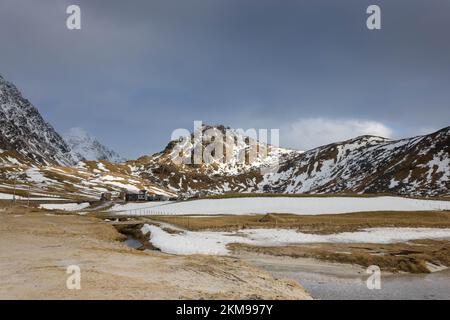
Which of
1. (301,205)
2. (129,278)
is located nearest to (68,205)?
(301,205)

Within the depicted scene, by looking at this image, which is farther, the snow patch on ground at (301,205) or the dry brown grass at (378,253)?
the snow patch on ground at (301,205)

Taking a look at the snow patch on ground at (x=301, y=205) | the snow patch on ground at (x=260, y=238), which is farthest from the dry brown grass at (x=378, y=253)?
the snow patch on ground at (x=301, y=205)

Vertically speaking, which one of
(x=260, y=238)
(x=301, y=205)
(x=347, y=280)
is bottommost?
(x=347, y=280)

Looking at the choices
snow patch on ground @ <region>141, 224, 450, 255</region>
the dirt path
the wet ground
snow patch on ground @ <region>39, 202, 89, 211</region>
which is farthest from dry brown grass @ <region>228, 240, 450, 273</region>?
snow patch on ground @ <region>39, 202, 89, 211</region>

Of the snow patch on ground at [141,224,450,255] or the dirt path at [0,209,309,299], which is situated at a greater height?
the dirt path at [0,209,309,299]

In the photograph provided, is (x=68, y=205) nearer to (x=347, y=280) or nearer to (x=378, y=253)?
(x=378, y=253)

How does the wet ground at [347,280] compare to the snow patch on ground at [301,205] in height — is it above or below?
below

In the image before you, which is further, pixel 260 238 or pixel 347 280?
pixel 260 238

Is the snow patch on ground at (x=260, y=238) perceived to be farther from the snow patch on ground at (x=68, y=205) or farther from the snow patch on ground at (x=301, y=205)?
the snow patch on ground at (x=68, y=205)

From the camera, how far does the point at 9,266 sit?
21.8 meters

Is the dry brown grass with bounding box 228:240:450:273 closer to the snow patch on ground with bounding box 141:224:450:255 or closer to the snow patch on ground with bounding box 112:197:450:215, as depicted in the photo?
the snow patch on ground with bounding box 141:224:450:255

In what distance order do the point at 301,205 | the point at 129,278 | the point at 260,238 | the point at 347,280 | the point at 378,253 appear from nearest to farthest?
the point at 129,278, the point at 347,280, the point at 378,253, the point at 260,238, the point at 301,205
